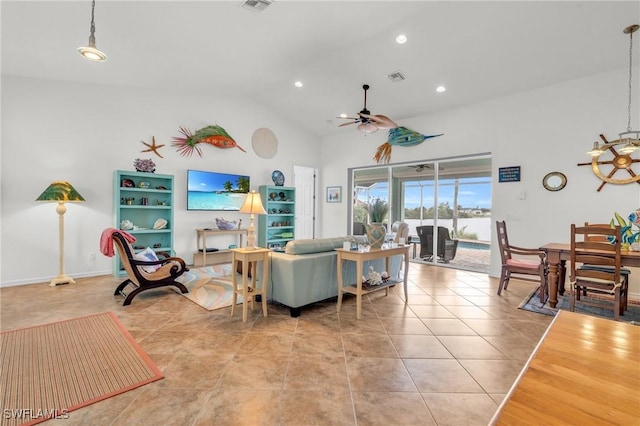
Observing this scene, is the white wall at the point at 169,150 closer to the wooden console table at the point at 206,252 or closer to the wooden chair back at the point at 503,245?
the wooden console table at the point at 206,252

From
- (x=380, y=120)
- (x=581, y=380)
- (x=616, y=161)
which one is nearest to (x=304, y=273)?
(x=380, y=120)

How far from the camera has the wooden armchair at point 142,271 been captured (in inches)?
142

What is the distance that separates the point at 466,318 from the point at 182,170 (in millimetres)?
5439

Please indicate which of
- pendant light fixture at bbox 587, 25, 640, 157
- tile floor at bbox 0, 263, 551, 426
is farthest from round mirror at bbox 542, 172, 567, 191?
tile floor at bbox 0, 263, 551, 426

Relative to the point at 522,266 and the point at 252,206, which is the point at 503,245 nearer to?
the point at 522,266

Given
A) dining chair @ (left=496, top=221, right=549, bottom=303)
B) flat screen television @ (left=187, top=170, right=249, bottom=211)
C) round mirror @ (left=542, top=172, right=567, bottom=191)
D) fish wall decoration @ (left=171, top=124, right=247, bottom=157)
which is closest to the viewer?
dining chair @ (left=496, top=221, right=549, bottom=303)

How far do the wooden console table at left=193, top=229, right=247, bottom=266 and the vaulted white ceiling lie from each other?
281 cm

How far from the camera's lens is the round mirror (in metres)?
4.54

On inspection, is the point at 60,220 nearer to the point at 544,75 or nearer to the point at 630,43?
the point at 544,75

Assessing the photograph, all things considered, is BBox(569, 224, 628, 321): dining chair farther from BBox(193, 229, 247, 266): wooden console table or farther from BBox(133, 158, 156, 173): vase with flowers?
BBox(133, 158, 156, 173): vase with flowers

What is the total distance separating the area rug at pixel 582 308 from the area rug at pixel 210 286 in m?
3.60

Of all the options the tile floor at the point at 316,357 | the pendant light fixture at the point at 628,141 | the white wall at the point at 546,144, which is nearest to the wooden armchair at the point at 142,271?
the tile floor at the point at 316,357

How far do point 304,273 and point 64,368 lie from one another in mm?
2076

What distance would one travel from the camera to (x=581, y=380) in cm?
66
